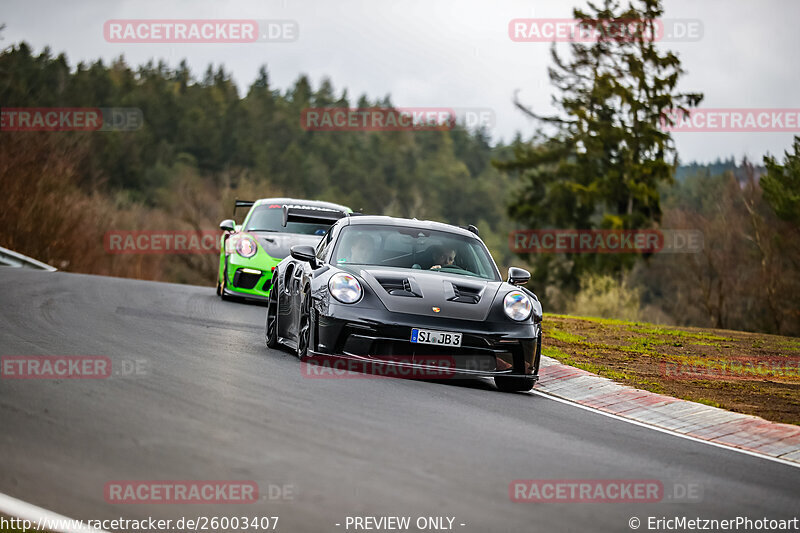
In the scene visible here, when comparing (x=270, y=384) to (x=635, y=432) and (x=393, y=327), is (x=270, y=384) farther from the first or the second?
(x=635, y=432)

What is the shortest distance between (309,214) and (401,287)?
6.93 meters

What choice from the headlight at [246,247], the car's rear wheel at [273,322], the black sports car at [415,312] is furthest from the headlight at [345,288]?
the headlight at [246,247]

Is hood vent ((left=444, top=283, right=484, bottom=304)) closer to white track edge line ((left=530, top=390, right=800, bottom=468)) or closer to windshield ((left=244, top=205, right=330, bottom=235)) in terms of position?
white track edge line ((left=530, top=390, right=800, bottom=468))

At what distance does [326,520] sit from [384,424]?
2.31 metres

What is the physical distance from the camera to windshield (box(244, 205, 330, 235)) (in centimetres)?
1786

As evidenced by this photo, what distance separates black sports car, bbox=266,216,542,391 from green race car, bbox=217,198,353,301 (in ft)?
18.9
